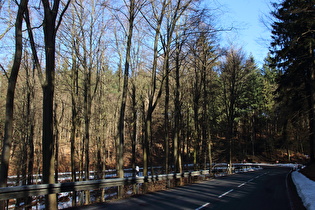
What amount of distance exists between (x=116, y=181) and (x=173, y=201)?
2.41m

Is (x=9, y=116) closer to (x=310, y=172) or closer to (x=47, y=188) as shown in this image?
(x=47, y=188)

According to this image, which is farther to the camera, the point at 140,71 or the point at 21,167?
the point at 140,71

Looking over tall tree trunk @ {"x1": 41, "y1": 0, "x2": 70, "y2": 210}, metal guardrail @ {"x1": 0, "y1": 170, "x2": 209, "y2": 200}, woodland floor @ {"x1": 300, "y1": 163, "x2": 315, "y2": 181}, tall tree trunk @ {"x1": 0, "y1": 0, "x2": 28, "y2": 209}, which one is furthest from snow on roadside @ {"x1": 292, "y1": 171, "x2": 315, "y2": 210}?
tall tree trunk @ {"x1": 0, "y1": 0, "x2": 28, "y2": 209}

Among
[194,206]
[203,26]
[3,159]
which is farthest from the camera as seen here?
[203,26]

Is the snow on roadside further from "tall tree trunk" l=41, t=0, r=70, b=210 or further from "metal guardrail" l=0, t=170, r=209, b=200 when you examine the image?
"tall tree trunk" l=41, t=0, r=70, b=210

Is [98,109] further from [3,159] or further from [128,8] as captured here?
[3,159]

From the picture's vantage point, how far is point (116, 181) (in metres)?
10.2

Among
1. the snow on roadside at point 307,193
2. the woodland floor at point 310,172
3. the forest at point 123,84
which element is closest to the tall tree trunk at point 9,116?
the forest at point 123,84

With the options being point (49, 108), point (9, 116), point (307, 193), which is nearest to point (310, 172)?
point (307, 193)

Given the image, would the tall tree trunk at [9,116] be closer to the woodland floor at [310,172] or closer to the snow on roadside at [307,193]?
the snow on roadside at [307,193]

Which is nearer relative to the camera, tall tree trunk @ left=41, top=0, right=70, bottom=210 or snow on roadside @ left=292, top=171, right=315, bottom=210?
tall tree trunk @ left=41, top=0, right=70, bottom=210

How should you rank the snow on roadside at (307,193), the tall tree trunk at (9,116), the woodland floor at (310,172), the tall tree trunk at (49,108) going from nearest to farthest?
the tall tree trunk at (49,108)
the snow on roadside at (307,193)
the tall tree trunk at (9,116)
the woodland floor at (310,172)

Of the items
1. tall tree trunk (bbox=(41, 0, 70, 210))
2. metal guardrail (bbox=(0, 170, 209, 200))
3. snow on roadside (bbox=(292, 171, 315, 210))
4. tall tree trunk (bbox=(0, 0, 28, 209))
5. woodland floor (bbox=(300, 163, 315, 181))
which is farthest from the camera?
woodland floor (bbox=(300, 163, 315, 181))

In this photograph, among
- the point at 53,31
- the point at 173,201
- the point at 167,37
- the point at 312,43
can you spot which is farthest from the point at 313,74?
the point at 53,31
